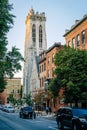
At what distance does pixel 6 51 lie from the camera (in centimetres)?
2377

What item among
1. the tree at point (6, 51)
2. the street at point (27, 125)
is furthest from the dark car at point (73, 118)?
the tree at point (6, 51)

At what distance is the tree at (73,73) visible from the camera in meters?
41.1

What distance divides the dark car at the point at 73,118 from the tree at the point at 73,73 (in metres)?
13.0

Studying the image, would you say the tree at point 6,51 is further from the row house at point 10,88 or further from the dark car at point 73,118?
the row house at point 10,88

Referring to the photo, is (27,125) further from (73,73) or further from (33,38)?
(33,38)

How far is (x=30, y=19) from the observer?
450 ft

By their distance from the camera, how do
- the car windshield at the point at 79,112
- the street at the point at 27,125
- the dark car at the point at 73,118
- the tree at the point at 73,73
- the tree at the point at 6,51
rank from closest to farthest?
the tree at the point at 6,51, the dark car at the point at 73,118, the car windshield at the point at 79,112, the street at the point at 27,125, the tree at the point at 73,73

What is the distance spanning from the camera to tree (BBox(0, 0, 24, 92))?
65.9 feet

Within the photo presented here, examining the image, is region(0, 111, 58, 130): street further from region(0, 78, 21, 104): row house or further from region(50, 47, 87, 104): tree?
region(0, 78, 21, 104): row house

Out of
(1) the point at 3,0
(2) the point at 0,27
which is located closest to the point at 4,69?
(2) the point at 0,27

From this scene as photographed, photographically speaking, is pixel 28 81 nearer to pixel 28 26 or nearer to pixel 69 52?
pixel 28 26

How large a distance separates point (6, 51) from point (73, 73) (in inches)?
737

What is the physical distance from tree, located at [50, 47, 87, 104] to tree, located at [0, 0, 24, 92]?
1657cm

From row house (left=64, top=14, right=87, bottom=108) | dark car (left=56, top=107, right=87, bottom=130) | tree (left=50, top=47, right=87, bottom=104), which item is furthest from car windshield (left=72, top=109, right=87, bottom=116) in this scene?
row house (left=64, top=14, right=87, bottom=108)
